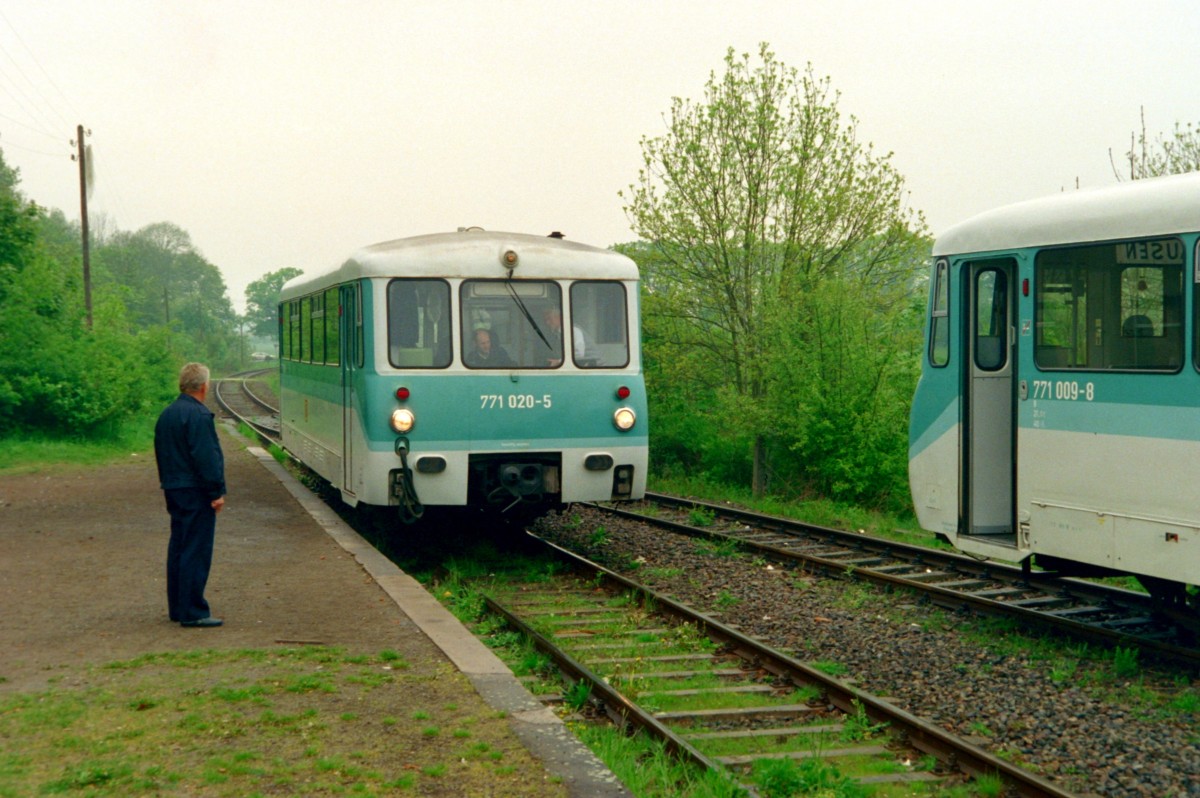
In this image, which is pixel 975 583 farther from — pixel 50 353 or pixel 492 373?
pixel 50 353

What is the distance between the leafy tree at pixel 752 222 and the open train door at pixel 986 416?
12.5 meters

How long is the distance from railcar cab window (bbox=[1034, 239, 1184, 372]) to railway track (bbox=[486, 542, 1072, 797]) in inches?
111

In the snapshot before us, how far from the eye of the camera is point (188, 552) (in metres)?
8.52

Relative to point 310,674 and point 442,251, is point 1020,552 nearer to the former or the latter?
point 310,674

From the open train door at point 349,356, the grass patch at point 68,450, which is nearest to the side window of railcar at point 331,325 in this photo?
the open train door at point 349,356

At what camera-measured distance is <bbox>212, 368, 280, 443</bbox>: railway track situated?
32875 mm

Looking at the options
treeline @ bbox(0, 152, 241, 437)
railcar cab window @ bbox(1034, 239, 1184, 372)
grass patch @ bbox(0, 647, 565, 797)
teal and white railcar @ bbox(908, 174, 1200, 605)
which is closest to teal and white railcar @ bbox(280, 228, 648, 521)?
teal and white railcar @ bbox(908, 174, 1200, 605)

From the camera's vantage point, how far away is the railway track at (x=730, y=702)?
20.0 ft

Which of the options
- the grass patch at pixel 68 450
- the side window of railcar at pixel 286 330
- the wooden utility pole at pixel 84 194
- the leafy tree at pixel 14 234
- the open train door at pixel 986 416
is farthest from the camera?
the wooden utility pole at pixel 84 194

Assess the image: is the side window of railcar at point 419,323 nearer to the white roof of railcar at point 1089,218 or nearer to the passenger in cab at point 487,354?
the passenger in cab at point 487,354

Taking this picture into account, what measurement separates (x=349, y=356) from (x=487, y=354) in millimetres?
1582

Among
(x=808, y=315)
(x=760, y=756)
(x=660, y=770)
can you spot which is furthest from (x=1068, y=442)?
(x=808, y=315)

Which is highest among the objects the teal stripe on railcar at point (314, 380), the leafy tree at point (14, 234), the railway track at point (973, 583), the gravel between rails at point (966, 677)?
the leafy tree at point (14, 234)

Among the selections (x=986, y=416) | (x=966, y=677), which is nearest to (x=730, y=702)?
Result: (x=966, y=677)
